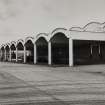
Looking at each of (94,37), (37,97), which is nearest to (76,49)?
(94,37)

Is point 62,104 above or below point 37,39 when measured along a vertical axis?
below

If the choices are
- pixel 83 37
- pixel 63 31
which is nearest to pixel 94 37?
pixel 83 37

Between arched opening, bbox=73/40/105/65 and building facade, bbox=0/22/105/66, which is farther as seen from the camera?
arched opening, bbox=73/40/105/65

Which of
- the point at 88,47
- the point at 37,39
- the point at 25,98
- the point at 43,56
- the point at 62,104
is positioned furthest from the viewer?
the point at 43,56

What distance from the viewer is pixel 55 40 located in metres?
34.4

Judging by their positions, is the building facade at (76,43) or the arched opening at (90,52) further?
the arched opening at (90,52)

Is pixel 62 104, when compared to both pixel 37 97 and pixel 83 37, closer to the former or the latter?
pixel 37 97

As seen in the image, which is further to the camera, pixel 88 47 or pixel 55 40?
pixel 88 47

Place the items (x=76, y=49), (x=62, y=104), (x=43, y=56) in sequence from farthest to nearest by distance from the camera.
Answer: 1. (x=43, y=56)
2. (x=76, y=49)
3. (x=62, y=104)

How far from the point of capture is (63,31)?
90.6 feet

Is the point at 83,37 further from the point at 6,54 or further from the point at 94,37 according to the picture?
the point at 6,54

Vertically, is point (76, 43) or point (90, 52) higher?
point (76, 43)

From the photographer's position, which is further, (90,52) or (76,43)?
(90,52)

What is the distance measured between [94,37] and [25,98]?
2291 cm
